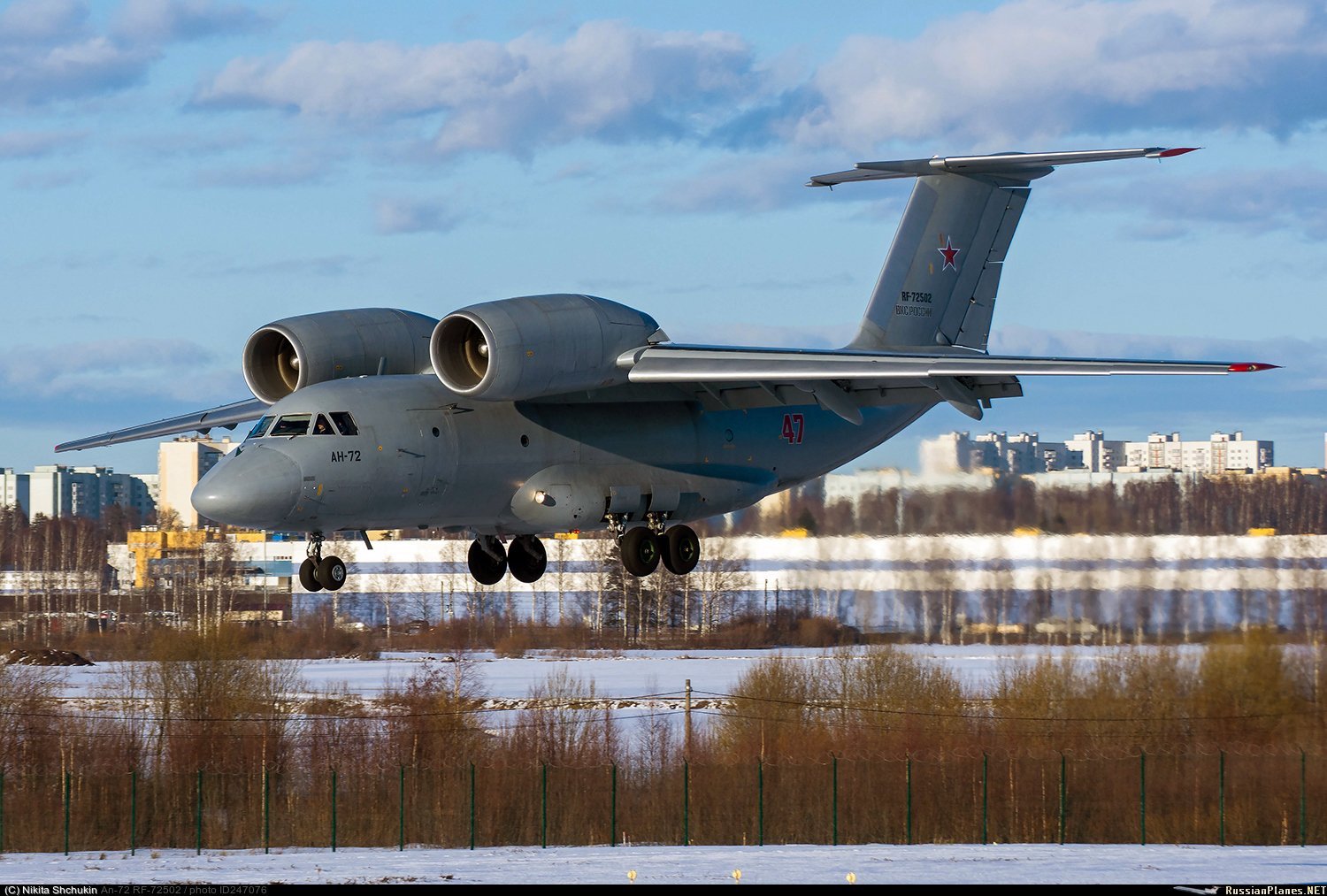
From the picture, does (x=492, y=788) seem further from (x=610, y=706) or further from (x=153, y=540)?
(x=153, y=540)

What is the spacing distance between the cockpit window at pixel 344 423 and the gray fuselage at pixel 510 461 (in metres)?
0.04

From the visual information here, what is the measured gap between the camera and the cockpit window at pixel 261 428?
15797 millimetres

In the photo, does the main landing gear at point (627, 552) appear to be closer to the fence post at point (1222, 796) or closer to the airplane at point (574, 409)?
the airplane at point (574, 409)

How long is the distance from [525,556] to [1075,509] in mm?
10626

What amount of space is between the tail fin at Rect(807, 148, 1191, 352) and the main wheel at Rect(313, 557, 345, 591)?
742 centimetres

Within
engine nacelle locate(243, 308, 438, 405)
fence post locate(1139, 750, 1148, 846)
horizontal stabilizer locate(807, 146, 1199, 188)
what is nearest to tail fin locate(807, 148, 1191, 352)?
horizontal stabilizer locate(807, 146, 1199, 188)

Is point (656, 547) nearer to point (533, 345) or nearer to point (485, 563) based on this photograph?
point (485, 563)

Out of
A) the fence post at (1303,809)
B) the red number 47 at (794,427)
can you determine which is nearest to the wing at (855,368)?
the red number 47 at (794,427)

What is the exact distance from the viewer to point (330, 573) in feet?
52.5

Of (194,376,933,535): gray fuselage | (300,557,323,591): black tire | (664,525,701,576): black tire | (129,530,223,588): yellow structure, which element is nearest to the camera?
(194,376,933,535): gray fuselage

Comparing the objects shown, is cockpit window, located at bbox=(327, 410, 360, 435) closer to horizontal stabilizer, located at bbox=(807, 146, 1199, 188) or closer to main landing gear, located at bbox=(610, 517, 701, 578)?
main landing gear, located at bbox=(610, 517, 701, 578)

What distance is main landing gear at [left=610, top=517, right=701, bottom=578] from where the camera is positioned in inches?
717

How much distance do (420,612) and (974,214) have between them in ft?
107

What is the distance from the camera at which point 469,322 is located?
643 inches
